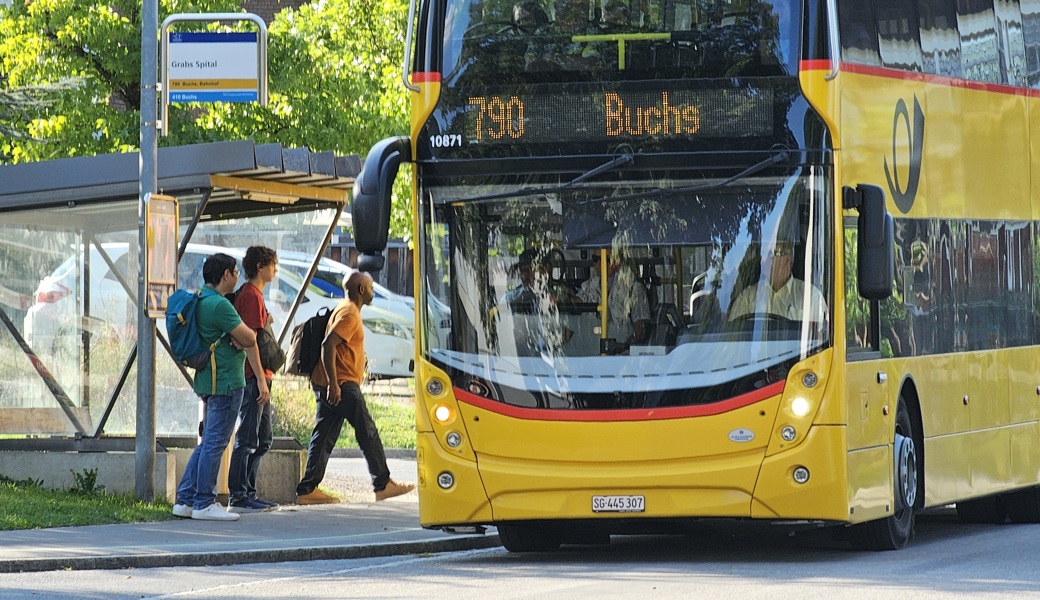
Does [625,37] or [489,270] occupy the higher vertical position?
[625,37]

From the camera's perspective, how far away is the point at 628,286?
11867 mm

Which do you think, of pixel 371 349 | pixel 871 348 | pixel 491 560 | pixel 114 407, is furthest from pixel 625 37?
pixel 371 349

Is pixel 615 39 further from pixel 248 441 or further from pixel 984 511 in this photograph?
pixel 984 511

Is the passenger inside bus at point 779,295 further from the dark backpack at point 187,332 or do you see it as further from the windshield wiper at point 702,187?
the dark backpack at point 187,332

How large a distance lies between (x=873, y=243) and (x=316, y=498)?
6460 millimetres

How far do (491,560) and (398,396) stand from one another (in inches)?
627

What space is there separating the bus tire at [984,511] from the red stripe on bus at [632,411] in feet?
16.1

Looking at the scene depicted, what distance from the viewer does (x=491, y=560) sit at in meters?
12.8

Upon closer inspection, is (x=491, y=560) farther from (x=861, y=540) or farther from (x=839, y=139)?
(x=839, y=139)

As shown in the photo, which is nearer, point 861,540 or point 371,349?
point 861,540

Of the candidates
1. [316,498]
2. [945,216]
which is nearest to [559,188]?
[945,216]

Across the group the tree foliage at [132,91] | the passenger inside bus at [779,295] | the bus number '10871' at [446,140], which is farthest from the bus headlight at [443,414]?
the tree foliage at [132,91]

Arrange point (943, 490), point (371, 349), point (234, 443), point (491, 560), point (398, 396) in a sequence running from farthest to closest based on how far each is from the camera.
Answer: point (371, 349), point (398, 396), point (234, 443), point (943, 490), point (491, 560)

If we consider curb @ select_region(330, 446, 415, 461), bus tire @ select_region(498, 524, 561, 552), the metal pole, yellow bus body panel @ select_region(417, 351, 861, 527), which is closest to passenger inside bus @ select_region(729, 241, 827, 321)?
yellow bus body panel @ select_region(417, 351, 861, 527)
